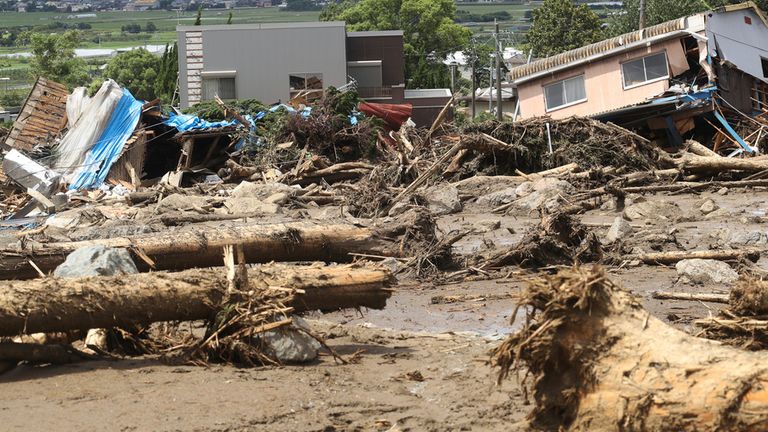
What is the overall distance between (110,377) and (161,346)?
87cm

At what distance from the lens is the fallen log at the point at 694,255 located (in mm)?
11453

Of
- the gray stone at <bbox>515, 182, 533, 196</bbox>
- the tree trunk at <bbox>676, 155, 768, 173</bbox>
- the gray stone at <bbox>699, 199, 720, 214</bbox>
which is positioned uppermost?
the tree trunk at <bbox>676, 155, 768, 173</bbox>

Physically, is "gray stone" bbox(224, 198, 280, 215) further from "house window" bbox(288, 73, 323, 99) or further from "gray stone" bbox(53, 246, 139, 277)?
"house window" bbox(288, 73, 323, 99)

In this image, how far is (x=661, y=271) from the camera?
11.6 meters

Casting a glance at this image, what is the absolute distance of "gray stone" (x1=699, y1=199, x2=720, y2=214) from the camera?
15727 mm

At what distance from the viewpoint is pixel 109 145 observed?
25438 mm

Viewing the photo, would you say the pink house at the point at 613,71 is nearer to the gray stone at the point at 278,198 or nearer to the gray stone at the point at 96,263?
the gray stone at the point at 278,198

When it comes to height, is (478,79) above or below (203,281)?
above

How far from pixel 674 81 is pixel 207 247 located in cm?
1948

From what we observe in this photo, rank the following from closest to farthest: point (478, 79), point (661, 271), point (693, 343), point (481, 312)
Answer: point (693, 343)
point (481, 312)
point (661, 271)
point (478, 79)

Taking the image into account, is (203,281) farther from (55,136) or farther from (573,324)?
(55,136)

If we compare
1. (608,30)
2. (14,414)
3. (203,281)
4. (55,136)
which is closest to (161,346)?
(203,281)

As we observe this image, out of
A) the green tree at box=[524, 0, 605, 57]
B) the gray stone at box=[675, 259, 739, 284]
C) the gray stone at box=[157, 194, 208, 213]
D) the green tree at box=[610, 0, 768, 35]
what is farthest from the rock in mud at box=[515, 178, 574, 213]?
the green tree at box=[524, 0, 605, 57]

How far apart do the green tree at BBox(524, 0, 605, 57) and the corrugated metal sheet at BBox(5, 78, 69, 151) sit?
31894 millimetres
